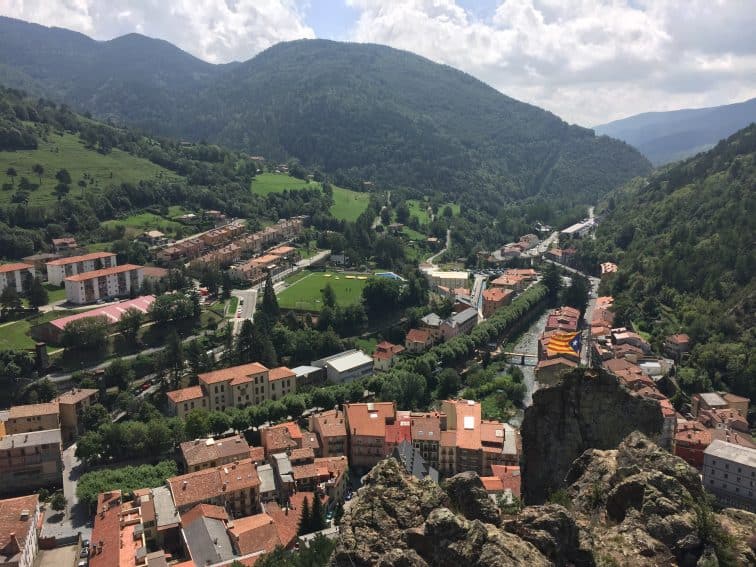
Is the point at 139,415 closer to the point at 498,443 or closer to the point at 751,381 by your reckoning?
the point at 498,443

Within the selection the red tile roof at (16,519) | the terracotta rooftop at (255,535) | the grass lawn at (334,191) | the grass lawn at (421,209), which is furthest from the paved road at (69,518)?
the grass lawn at (421,209)

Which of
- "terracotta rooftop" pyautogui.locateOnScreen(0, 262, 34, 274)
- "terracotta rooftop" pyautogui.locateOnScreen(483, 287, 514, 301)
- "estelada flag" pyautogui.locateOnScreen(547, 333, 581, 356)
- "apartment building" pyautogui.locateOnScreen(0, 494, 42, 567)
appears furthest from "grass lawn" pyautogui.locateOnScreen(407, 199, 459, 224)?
"apartment building" pyautogui.locateOnScreen(0, 494, 42, 567)

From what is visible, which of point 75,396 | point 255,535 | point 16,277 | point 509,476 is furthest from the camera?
point 16,277

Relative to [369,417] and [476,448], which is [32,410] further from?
[476,448]

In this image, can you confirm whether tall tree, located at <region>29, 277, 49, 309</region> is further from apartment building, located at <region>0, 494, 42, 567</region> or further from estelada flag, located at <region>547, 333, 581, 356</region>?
estelada flag, located at <region>547, 333, 581, 356</region>

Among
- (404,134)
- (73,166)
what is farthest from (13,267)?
(404,134)

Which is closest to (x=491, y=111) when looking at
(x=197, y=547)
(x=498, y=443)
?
(x=498, y=443)

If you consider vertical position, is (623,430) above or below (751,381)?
above
